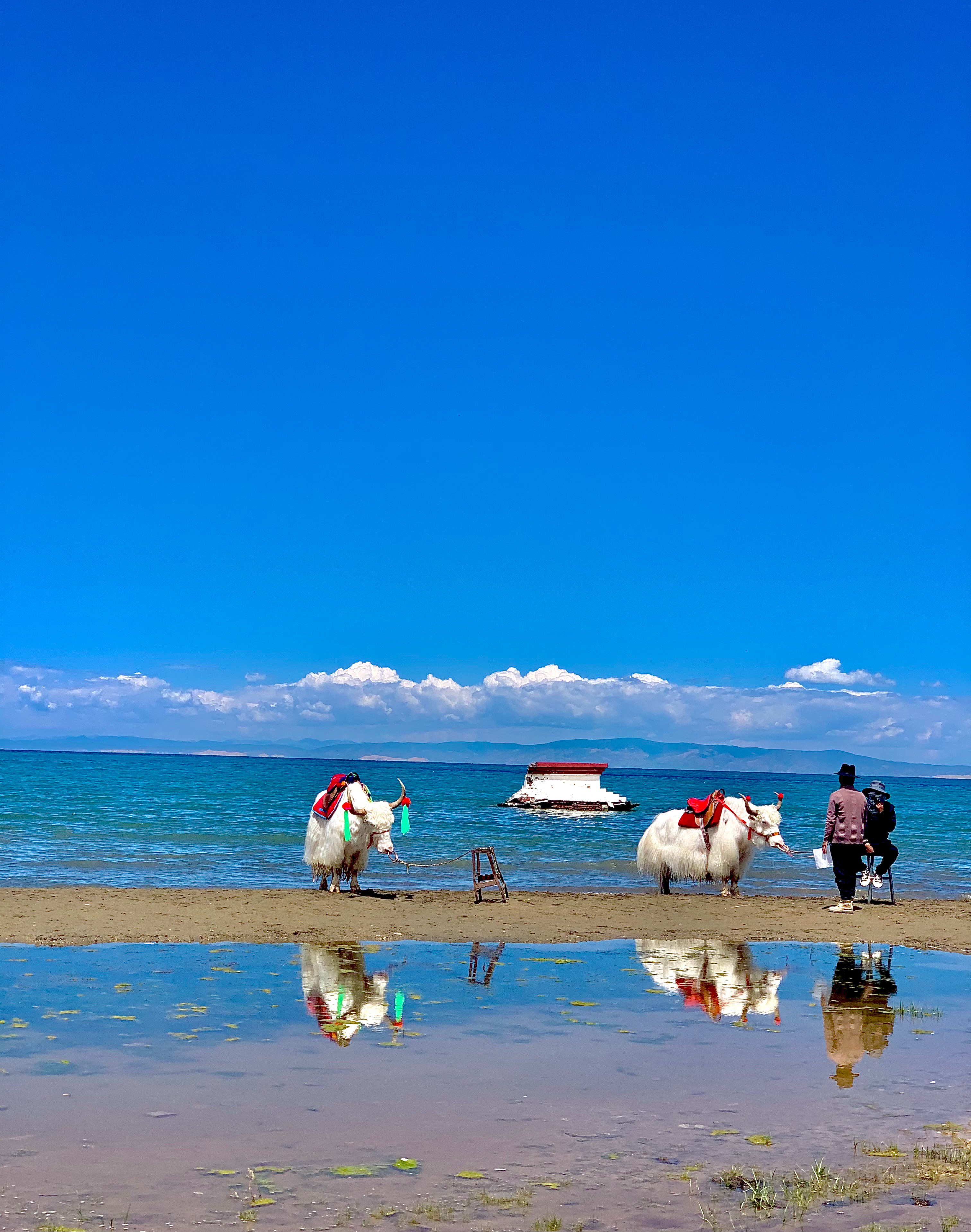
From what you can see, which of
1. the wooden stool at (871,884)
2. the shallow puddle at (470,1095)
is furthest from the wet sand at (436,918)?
the shallow puddle at (470,1095)

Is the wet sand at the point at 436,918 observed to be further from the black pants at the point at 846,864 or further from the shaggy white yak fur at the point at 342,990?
the shaggy white yak fur at the point at 342,990

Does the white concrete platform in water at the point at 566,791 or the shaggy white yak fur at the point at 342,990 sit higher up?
the shaggy white yak fur at the point at 342,990

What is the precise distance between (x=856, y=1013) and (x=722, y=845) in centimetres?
808

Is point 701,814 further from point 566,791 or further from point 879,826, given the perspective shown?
point 566,791

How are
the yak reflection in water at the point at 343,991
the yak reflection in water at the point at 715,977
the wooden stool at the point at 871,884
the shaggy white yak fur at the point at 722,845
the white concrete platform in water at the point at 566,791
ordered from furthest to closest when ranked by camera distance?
1. the white concrete platform in water at the point at 566,791
2. the shaggy white yak fur at the point at 722,845
3. the wooden stool at the point at 871,884
4. the yak reflection in water at the point at 715,977
5. the yak reflection in water at the point at 343,991

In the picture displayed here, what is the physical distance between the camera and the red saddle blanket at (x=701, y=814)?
16.8m

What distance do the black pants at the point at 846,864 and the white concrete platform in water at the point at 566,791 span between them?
43295mm

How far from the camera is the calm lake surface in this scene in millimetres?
20797

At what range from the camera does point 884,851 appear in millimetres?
15750

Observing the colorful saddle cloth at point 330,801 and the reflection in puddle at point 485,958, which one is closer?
the reflection in puddle at point 485,958

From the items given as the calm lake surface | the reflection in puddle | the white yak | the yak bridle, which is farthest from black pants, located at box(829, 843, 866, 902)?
the white yak

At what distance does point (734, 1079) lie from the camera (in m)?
6.82

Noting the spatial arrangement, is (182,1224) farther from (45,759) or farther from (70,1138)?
(45,759)

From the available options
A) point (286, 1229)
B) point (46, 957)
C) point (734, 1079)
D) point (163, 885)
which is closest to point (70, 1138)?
point (286, 1229)
